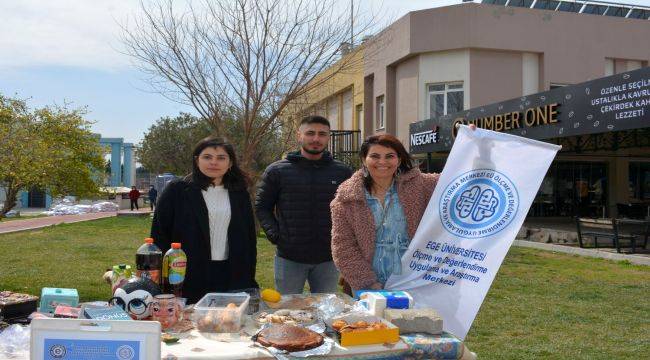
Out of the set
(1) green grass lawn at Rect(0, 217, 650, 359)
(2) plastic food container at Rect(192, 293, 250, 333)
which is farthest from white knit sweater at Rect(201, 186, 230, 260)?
(1) green grass lawn at Rect(0, 217, 650, 359)

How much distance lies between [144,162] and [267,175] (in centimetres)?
4654

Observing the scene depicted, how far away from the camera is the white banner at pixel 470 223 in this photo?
123 inches

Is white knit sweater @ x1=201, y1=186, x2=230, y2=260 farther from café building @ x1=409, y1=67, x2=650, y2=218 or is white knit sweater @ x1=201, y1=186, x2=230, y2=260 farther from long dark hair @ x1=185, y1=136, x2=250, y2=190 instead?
café building @ x1=409, y1=67, x2=650, y2=218

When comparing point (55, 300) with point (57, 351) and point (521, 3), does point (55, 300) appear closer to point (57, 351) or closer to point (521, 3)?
point (57, 351)

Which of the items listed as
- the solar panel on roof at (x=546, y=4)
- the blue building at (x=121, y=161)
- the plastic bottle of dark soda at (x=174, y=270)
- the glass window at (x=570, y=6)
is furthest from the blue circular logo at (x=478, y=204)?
the blue building at (x=121, y=161)

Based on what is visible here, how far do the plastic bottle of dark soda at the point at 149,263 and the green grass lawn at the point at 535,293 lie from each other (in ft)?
10.7

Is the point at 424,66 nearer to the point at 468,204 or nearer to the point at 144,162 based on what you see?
the point at 468,204

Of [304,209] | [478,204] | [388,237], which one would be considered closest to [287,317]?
[388,237]

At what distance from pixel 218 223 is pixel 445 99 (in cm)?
1583

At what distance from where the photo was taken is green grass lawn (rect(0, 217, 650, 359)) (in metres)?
5.45

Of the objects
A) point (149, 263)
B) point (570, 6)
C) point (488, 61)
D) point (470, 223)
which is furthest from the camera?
point (570, 6)

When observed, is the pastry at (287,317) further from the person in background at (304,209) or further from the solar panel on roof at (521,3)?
the solar panel on roof at (521,3)

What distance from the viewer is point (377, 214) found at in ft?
10.8

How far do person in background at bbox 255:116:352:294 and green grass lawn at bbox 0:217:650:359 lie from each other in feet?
6.46
